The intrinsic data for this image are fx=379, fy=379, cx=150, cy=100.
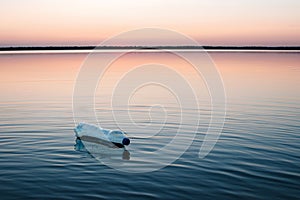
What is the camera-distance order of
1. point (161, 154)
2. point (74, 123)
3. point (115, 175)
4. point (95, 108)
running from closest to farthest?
point (115, 175) < point (161, 154) < point (74, 123) < point (95, 108)

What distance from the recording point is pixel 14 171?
44.9 feet

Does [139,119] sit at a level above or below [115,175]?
above

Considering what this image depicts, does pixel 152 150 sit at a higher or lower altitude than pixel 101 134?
lower

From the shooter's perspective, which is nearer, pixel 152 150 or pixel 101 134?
pixel 101 134

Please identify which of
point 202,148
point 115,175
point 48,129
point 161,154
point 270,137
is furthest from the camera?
point 48,129

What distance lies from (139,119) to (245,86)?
23.5 meters

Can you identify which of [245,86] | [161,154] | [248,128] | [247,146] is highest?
[245,86]

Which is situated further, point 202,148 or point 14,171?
point 202,148

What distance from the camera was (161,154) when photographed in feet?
52.9

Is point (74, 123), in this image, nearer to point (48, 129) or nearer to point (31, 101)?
point (48, 129)

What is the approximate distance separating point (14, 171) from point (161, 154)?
5914mm

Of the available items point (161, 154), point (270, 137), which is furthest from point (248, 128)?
point (161, 154)

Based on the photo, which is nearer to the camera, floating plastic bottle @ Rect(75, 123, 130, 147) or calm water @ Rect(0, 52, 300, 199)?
calm water @ Rect(0, 52, 300, 199)

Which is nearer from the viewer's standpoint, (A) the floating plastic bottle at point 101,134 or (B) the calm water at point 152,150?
(B) the calm water at point 152,150
